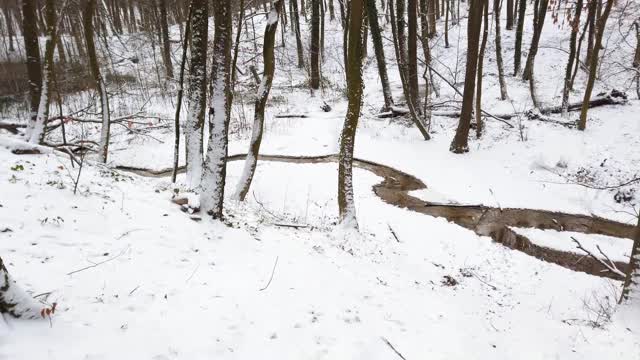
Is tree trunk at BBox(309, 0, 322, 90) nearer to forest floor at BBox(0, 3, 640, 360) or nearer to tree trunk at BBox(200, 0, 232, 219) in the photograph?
forest floor at BBox(0, 3, 640, 360)

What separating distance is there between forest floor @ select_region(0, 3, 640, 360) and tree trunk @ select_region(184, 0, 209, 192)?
0.55 metres

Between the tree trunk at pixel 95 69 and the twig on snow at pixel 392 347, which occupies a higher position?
the tree trunk at pixel 95 69

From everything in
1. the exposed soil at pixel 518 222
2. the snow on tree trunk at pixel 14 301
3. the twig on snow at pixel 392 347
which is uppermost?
the snow on tree trunk at pixel 14 301

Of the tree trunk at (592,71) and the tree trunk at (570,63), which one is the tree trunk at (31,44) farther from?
the tree trunk at (570,63)

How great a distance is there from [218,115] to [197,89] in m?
1.18

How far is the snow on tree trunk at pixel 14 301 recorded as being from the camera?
2656 millimetres

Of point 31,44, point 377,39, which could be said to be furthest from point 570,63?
point 31,44

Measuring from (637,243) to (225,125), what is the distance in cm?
588

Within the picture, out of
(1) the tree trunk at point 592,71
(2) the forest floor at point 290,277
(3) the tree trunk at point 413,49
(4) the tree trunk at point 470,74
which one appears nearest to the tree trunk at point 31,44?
(2) the forest floor at point 290,277

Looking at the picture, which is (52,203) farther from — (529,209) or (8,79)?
(8,79)

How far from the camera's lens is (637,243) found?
5.07 metres

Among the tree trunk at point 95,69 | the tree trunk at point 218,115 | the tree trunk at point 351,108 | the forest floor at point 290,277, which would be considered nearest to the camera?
the forest floor at point 290,277

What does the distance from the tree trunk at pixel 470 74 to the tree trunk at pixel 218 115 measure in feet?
27.0

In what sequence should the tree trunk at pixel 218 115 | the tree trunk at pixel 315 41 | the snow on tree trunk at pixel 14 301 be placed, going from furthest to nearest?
the tree trunk at pixel 315 41, the tree trunk at pixel 218 115, the snow on tree trunk at pixel 14 301
